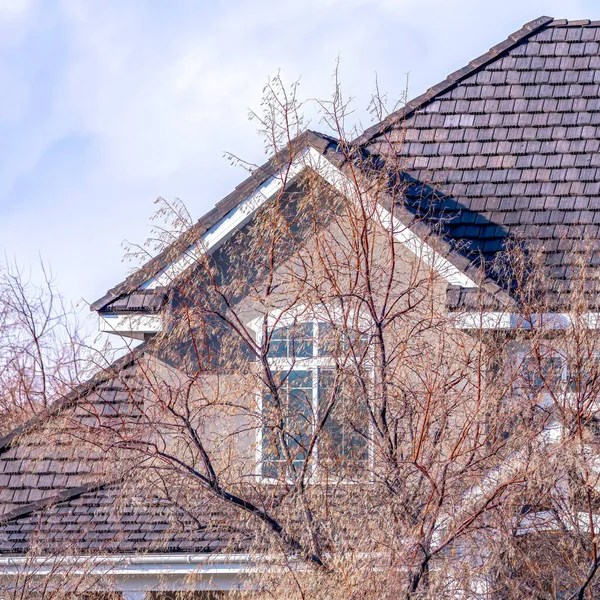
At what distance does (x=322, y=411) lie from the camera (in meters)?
7.20

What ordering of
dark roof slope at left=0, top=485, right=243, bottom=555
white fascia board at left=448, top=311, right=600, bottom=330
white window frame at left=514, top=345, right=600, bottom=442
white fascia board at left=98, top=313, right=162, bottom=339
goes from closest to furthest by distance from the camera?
white window frame at left=514, top=345, right=600, bottom=442, white fascia board at left=448, top=311, right=600, bottom=330, dark roof slope at left=0, top=485, right=243, bottom=555, white fascia board at left=98, top=313, right=162, bottom=339

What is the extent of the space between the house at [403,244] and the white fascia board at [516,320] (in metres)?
0.02

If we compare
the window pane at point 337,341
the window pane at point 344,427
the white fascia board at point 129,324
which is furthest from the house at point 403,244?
the window pane at point 344,427

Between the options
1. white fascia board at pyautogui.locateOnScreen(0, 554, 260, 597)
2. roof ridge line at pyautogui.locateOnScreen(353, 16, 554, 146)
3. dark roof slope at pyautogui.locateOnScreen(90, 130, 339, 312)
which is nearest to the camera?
white fascia board at pyautogui.locateOnScreen(0, 554, 260, 597)

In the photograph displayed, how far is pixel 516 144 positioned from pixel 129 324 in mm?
4533

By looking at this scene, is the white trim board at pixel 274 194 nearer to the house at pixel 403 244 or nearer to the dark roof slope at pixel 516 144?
the house at pixel 403 244

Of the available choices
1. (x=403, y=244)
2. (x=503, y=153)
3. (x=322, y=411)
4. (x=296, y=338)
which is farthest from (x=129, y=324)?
(x=503, y=153)

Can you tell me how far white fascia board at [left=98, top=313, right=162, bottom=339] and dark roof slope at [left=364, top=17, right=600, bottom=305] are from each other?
271 centimetres

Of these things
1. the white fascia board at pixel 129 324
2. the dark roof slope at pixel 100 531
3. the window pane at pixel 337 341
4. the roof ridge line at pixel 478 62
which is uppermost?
the roof ridge line at pixel 478 62

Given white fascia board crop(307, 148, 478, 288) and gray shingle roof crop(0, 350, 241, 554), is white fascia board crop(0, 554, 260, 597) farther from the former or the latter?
white fascia board crop(307, 148, 478, 288)

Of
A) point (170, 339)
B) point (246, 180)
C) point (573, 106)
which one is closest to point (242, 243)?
point (246, 180)

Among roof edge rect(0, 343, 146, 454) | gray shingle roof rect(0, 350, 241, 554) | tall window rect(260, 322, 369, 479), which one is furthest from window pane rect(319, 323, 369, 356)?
roof edge rect(0, 343, 146, 454)

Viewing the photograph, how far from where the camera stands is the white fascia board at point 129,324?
8.67 m

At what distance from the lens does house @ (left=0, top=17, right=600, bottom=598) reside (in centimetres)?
772
